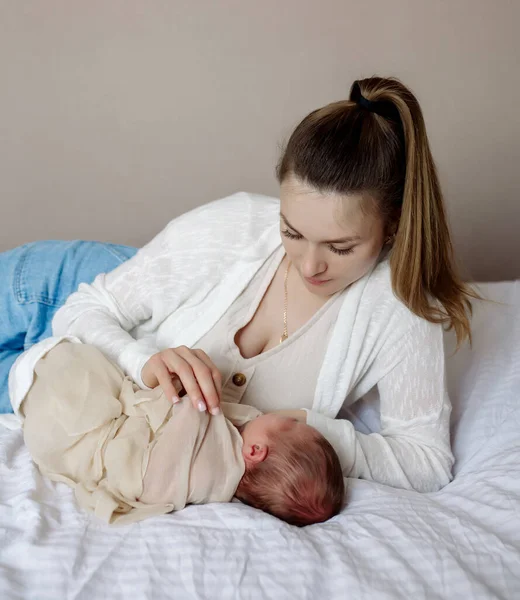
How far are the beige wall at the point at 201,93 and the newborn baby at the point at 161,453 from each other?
1.50m

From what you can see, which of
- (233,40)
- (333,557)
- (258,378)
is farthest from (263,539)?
(233,40)

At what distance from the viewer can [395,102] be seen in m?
1.35

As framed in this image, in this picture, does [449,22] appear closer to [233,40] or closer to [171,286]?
[233,40]

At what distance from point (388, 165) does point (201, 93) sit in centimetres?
144

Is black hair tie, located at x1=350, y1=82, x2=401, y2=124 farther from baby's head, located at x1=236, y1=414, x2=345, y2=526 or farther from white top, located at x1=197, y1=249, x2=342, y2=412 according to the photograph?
baby's head, located at x1=236, y1=414, x2=345, y2=526

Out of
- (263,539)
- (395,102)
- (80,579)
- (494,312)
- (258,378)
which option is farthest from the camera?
(494,312)

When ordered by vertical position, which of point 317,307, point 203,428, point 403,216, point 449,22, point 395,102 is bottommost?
point 203,428

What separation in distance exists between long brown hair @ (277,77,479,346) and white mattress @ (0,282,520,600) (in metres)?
0.42

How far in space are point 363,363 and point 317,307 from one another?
0.16 meters

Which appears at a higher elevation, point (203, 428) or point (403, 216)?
point (403, 216)

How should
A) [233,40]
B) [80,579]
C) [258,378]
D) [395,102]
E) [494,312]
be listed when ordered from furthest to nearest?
[233,40]
[494,312]
[258,378]
[395,102]
[80,579]

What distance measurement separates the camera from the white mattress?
1.00 metres

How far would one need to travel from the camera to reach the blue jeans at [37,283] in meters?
1.76

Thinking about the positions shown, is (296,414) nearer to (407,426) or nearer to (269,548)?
(407,426)
